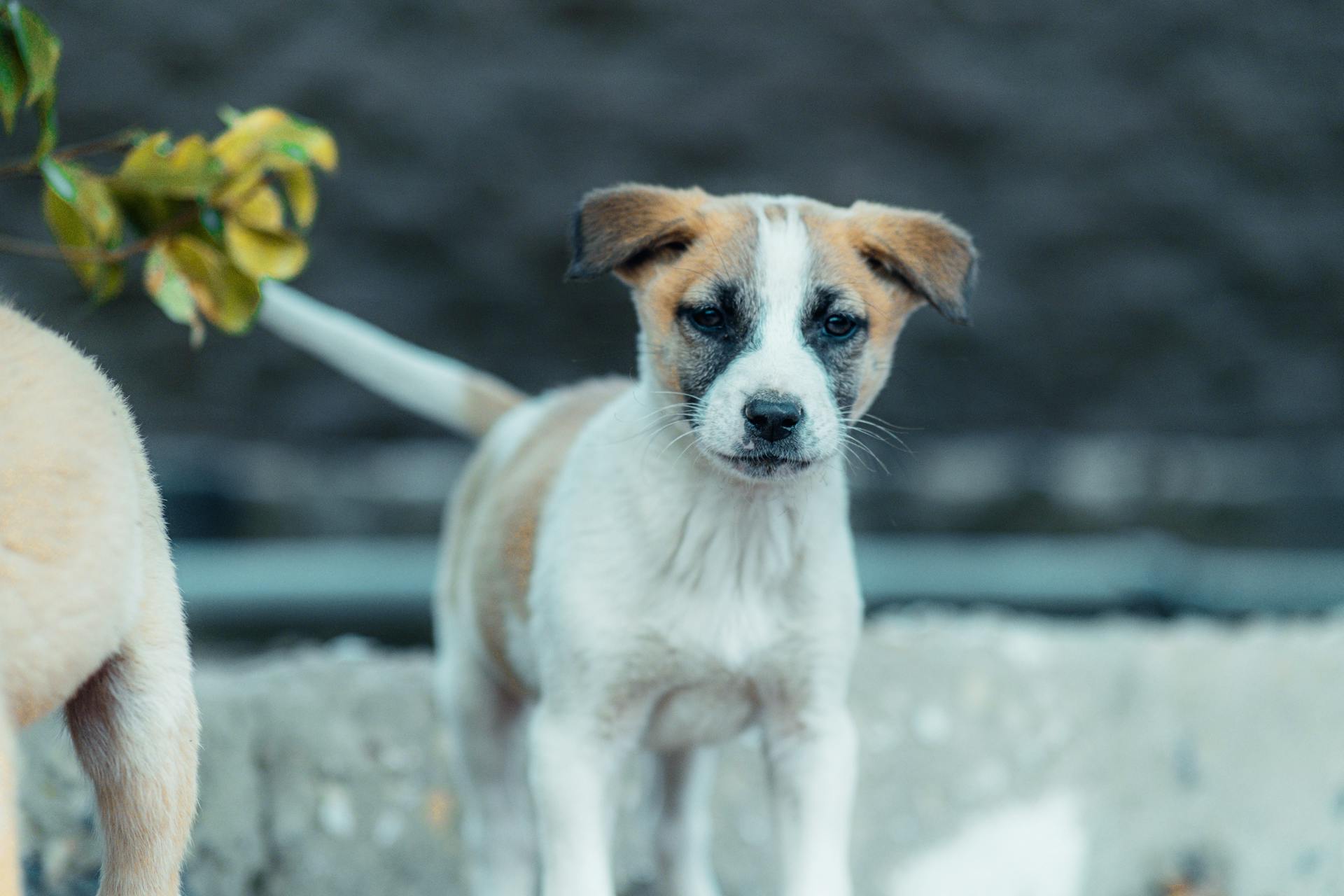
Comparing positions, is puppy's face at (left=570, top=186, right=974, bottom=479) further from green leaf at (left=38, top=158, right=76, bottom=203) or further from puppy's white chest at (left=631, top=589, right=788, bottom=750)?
green leaf at (left=38, top=158, right=76, bottom=203)

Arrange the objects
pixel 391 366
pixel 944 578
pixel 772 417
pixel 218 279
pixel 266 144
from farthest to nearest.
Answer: pixel 944 578
pixel 391 366
pixel 218 279
pixel 266 144
pixel 772 417

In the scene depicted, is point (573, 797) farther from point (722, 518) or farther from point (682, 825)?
point (682, 825)

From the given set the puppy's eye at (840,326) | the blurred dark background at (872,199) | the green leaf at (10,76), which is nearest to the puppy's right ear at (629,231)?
the puppy's eye at (840,326)

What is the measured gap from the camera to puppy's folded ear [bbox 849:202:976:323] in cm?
225

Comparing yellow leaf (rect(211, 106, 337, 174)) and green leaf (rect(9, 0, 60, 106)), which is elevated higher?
green leaf (rect(9, 0, 60, 106))

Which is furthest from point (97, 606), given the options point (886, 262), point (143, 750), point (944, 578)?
point (944, 578)

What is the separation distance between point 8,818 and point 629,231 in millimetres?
1189

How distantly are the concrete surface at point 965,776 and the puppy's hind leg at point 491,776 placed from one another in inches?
16.1

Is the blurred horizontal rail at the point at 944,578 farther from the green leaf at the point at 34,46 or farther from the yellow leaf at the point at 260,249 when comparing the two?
the green leaf at the point at 34,46

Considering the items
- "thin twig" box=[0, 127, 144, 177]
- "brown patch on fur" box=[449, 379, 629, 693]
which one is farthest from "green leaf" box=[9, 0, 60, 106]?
"brown patch on fur" box=[449, 379, 629, 693]

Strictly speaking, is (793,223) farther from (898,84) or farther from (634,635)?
(898,84)

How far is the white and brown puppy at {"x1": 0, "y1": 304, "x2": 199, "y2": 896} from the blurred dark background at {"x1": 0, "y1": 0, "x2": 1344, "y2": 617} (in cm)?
350

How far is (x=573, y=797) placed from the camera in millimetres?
2277

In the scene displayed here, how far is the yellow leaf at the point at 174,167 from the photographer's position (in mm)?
2387
